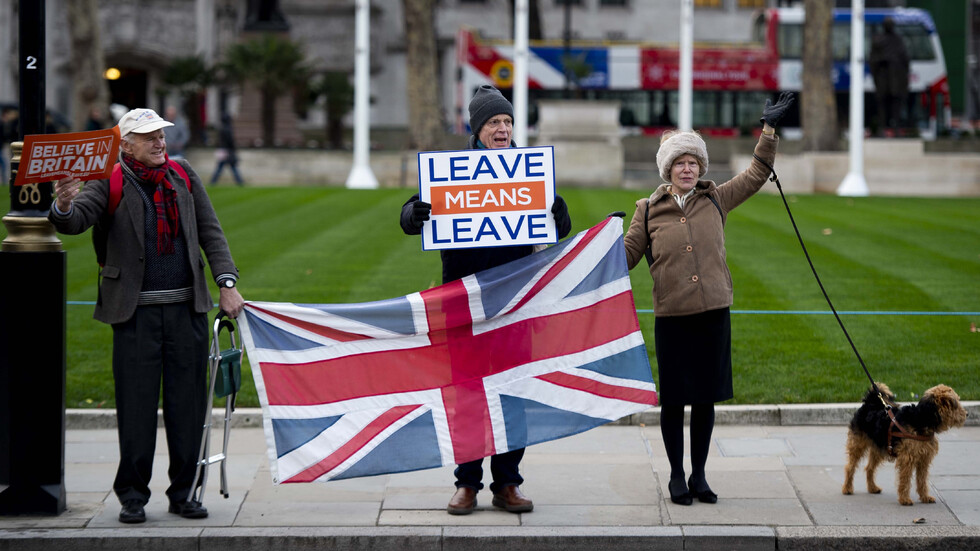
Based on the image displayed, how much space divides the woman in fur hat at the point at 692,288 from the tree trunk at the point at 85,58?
93.2 ft

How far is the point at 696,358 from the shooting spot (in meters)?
6.32

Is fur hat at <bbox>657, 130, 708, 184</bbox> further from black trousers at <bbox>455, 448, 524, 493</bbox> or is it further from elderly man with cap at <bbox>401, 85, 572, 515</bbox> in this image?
black trousers at <bbox>455, 448, 524, 493</bbox>

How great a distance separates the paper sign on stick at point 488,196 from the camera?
245 inches

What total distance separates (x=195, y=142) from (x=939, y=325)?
3067cm

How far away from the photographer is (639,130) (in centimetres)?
4497

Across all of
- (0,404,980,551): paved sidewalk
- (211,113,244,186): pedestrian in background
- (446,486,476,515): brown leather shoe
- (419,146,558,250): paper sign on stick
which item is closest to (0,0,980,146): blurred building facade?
(211,113,244,186): pedestrian in background

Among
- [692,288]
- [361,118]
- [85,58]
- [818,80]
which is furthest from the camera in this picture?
[818,80]

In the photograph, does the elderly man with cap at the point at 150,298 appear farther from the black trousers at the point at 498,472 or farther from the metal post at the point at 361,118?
the metal post at the point at 361,118

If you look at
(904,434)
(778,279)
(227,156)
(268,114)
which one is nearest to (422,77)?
(227,156)

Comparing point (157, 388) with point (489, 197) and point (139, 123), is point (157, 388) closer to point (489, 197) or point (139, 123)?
point (139, 123)

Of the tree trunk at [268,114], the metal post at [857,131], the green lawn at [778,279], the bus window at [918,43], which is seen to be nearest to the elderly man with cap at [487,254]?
the green lawn at [778,279]

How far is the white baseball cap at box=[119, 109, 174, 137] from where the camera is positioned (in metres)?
5.99

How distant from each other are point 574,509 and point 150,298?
2.44 meters

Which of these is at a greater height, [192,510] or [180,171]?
[180,171]
